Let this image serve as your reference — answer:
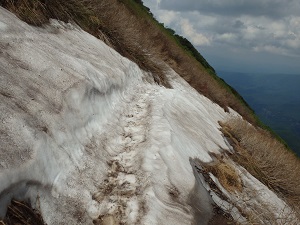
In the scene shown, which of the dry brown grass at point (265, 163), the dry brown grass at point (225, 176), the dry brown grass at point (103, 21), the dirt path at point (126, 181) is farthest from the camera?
the dry brown grass at point (265, 163)

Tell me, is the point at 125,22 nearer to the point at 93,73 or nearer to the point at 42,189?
the point at 93,73

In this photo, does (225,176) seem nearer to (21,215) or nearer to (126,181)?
(126,181)

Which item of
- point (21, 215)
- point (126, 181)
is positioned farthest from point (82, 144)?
point (21, 215)

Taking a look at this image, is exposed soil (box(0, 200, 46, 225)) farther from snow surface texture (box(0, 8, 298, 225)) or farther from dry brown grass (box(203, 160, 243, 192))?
dry brown grass (box(203, 160, 243, 192))

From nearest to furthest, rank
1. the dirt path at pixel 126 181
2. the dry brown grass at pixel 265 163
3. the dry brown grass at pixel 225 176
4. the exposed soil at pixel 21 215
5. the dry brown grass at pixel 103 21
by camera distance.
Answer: the exposed soil at pixel 21 215 < the dirt path at pixel 126 181 < the dry brown grass at pixel 225 176 < the dry brown grass at pixel 103 21 < the dry brown grass at pixel 265 163

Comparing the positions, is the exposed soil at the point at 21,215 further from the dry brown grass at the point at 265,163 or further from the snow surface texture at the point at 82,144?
the dry brown grass at the point at 265,163

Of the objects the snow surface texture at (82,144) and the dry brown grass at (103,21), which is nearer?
the snow surface texture at (82,144)

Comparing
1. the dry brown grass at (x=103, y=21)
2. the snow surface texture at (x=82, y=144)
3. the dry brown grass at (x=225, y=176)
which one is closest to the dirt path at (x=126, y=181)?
the snow surface texture at (x=82, y=144)
